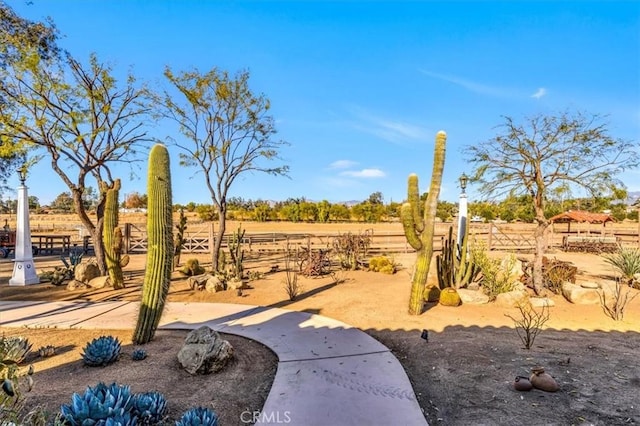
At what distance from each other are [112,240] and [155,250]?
5341 millimetres

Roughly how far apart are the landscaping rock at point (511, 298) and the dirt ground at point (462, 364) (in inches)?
6.7

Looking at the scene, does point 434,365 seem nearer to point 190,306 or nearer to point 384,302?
point 384,302

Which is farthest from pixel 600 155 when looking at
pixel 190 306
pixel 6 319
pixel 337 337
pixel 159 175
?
pixel 6 319

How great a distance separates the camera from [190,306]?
7.73 meters

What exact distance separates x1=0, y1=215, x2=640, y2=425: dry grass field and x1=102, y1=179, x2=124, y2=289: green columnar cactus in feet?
1.51

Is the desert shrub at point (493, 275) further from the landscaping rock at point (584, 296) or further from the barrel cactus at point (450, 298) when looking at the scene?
the landscaping rock at point (584, 296)

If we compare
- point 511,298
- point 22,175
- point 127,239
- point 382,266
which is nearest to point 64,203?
point 127,239

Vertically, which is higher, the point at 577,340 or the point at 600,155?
the point at 600,155

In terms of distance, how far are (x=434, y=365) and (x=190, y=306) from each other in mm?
5450

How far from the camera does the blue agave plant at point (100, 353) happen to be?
168 inches

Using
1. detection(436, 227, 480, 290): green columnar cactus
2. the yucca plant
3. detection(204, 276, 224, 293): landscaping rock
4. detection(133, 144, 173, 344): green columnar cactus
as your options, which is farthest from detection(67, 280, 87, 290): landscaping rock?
the yucca plant

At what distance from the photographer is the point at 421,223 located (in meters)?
6.76

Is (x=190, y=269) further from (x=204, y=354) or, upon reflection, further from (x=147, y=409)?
(x=147, y=409)

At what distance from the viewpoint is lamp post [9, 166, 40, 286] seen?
9.88m
